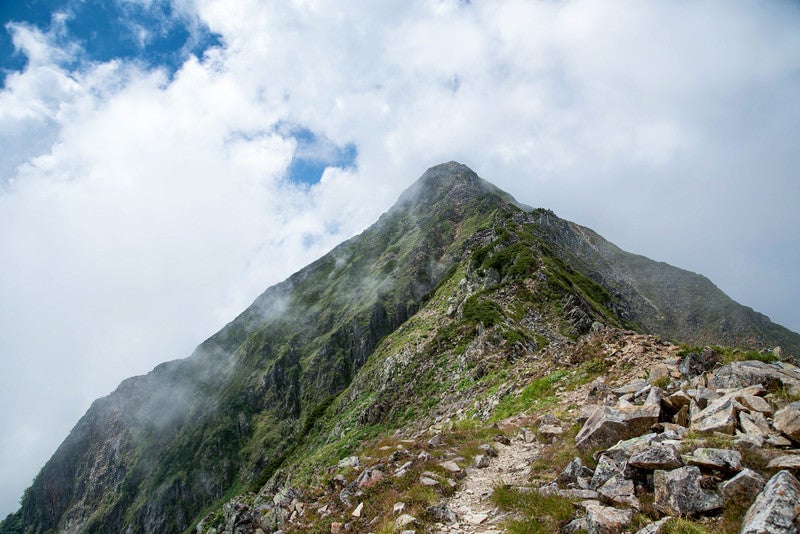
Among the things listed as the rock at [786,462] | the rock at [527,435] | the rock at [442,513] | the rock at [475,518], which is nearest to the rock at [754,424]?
the rock at [786,462]

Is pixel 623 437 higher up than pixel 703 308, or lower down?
higher up

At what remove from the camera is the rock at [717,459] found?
26.4 ft

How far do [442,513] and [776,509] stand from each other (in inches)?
279

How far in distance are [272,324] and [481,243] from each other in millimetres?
113347

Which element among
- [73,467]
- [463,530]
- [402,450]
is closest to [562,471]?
[463,530]

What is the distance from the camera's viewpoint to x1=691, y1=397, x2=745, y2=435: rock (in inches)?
379

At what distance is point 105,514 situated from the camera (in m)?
151

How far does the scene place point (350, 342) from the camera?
13712 centimetres

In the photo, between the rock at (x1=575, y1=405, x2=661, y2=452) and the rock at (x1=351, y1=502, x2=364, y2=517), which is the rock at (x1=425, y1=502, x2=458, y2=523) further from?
the rock at (x1=575, y1=405, x2=661, y2=452)

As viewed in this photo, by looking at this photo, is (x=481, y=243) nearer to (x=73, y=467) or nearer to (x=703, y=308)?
(x=703, y=308)

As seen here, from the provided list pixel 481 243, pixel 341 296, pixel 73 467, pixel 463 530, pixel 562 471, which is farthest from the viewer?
pixel 73 467

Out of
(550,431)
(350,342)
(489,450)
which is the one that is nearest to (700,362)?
(550,431)

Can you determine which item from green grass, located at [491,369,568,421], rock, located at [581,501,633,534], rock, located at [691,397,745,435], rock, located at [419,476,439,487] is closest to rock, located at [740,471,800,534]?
rock, located at [581,501,633,534]

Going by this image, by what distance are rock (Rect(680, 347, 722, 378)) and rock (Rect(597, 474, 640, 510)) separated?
29.0 feet
